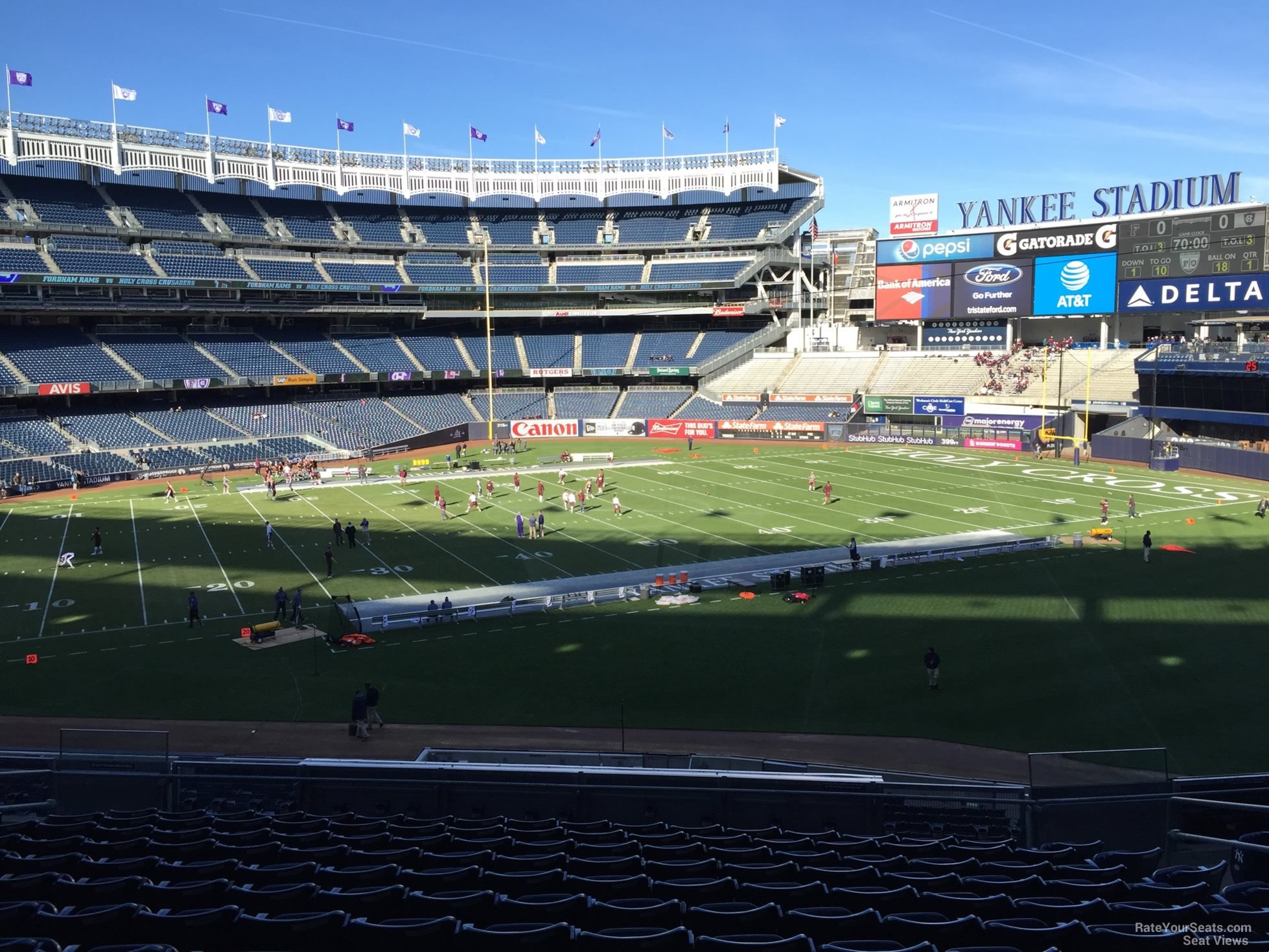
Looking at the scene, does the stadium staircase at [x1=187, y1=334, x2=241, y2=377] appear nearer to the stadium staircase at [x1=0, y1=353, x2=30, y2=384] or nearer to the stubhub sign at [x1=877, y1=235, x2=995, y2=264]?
the stadium staircase at [x1=0, y1=353, x2=30, y2=384]

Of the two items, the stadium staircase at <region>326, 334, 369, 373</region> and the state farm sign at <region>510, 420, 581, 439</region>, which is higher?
the stadium staircase at <region>326, 334, 369, 373</region>

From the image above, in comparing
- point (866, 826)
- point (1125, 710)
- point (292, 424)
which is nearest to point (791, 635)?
point (1125, 710)

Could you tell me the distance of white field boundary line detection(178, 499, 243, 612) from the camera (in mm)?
30406

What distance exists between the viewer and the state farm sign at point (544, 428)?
7594cm

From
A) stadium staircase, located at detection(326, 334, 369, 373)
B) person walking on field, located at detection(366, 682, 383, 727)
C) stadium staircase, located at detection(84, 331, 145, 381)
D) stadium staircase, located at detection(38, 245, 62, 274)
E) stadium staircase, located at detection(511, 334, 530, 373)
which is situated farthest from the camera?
stadium staircase, located at detection(511, 334, 530, 373)

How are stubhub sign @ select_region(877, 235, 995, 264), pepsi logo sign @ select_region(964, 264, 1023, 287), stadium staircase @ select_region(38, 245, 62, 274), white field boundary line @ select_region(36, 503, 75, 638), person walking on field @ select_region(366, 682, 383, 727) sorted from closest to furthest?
person walking on field @ select_region(366, 682, 383, 727) < white field boundary line @ select_region(36, 503, 75, 638) < stadium staircase @ select_region(38, 245, 62, 274) < pepsi logo sign @ select_region(964, 264, 1023, 287) < stubhub sign @ select_region(877, 235, 995, 264)

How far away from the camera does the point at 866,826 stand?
473 inches

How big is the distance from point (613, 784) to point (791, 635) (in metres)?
14.0

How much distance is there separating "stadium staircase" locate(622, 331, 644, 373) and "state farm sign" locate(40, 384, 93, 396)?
42593 millimetres

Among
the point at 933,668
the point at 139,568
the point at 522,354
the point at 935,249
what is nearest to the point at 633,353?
the point at 522,354

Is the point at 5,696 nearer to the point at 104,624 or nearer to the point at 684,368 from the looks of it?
the point at 104,624

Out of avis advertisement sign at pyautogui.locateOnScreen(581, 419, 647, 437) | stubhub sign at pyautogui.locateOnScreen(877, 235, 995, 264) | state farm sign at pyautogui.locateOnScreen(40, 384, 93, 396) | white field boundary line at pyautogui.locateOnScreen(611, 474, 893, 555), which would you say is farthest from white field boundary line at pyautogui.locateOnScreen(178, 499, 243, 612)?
stubhub sign at pyautogui.locateOnScreen(877, 235, 995, 264)

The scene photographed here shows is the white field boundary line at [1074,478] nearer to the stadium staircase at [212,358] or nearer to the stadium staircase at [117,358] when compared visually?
the stadium staircase at [212,358]

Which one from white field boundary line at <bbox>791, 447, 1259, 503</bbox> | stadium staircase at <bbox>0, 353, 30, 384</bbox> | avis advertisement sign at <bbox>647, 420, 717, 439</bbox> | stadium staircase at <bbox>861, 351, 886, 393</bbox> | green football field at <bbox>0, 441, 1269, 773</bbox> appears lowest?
green football field at <bbox>0, 441, 1269, 773</bbox>
